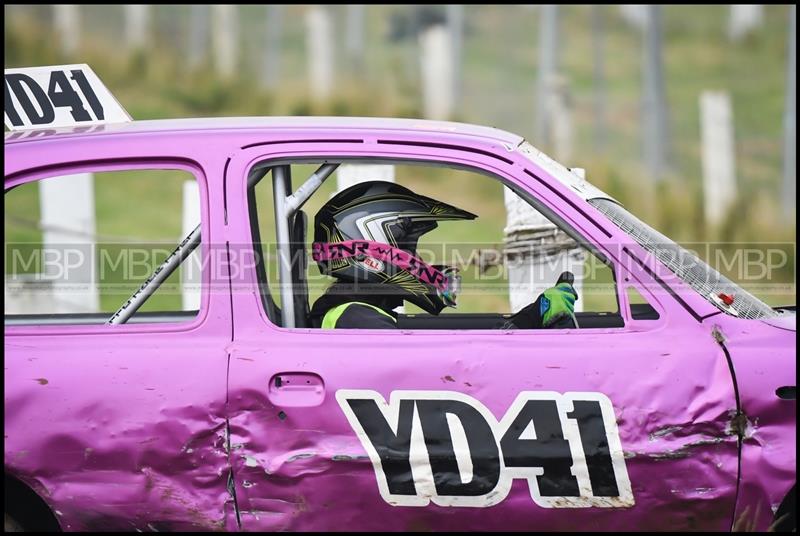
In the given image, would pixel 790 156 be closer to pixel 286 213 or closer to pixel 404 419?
pixel 286 213

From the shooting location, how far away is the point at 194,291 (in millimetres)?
5457

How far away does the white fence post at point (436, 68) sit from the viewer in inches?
557

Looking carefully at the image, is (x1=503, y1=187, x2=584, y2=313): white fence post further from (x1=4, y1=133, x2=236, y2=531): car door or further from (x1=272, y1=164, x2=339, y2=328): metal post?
(x1=4, y1=133, x2=236, y2=531): car door

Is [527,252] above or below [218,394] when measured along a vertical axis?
above

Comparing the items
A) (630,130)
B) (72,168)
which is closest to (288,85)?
(630,130)

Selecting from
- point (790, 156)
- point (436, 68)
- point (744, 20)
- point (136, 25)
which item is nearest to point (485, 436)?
point (790, 156)

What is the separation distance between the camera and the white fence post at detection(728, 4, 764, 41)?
2033 cm

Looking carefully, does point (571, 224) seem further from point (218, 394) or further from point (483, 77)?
point (483, 77)

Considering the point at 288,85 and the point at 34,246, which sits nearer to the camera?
the point at 34,246

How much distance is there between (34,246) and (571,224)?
7865mm

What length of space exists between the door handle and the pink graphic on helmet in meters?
0.63

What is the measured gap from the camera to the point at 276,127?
3.13 metres

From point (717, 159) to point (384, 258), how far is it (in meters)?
7.96

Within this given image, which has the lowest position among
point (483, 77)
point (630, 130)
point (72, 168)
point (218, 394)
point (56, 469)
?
point (56, 469)
